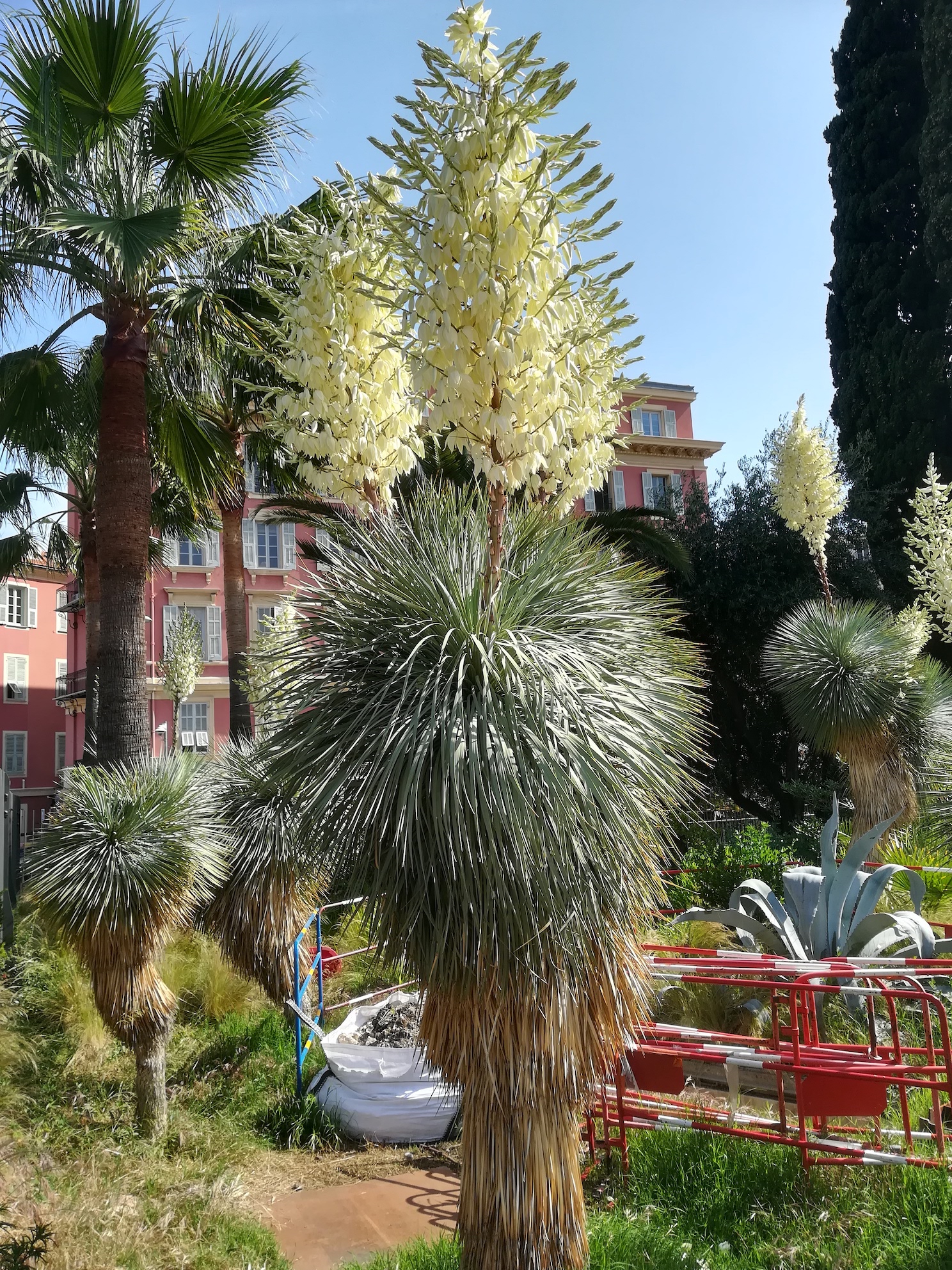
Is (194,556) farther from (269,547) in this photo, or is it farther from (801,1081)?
(801,1081)

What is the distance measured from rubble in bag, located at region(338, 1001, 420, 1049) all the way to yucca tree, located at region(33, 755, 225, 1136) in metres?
1.69

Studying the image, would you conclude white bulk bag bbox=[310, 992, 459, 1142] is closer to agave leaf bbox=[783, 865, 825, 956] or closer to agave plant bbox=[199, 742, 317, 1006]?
agave plant bbox=[199, 742, 317, 1006]

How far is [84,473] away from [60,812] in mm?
10913

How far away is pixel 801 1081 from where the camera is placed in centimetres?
412

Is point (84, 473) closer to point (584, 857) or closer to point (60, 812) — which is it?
point (60, 812)

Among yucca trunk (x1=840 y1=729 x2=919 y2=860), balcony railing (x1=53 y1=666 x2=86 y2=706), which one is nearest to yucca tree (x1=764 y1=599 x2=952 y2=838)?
yucca trunk (x1=840 y1=729 x2=919 y2=860)

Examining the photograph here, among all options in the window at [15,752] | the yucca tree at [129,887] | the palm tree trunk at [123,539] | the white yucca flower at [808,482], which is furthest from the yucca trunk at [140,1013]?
the window at [15,752]

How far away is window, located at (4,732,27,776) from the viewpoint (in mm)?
35000

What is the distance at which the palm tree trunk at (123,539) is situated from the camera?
692cm

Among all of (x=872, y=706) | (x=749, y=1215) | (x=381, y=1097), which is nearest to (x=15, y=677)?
(x=872, y=706)

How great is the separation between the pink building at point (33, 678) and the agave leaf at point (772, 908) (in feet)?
107

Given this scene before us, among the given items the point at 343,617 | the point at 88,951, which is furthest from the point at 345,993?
the point at 343,617

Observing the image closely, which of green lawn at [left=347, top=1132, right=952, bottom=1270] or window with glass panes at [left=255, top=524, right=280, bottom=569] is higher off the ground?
window with glass panes at [left=255, top=524, right=280, bottom=569]

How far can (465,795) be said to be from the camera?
2799 millimetres
